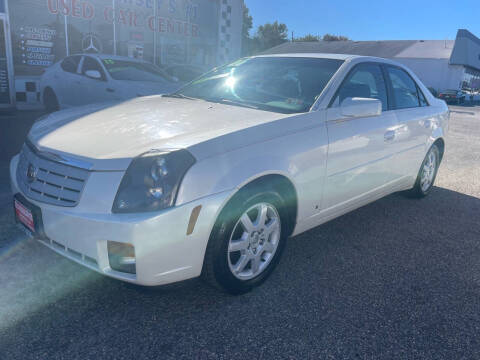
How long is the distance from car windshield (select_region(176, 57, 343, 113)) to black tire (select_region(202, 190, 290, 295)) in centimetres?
76

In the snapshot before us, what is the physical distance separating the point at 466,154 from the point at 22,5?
9523 mm

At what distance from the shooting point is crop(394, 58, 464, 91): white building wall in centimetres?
3381

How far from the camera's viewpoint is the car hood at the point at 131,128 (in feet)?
7.08

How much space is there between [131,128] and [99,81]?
483 centimetres

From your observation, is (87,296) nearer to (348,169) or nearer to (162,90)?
(348,169)

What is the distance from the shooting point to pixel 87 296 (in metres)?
2.37

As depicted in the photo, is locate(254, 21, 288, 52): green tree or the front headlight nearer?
the front headlight

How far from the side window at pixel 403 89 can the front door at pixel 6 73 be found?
8.36 metres

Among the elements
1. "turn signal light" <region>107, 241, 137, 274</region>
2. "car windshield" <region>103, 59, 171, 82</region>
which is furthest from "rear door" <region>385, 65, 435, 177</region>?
"car windshield" <region>103, 59, 171, 82</region>

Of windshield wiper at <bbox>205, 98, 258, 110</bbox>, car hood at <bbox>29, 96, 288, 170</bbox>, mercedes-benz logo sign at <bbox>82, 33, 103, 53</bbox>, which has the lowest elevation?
car hood at <bbox>29, 96, 288, 170</bbox>

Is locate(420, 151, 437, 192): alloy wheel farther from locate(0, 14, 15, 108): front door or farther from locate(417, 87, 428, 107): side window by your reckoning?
locate(0, 14, 15, 108): front door

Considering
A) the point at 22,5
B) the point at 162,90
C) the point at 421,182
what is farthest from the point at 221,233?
the point at 22,5

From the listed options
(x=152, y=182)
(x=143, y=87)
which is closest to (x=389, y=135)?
(x=152, y=182)

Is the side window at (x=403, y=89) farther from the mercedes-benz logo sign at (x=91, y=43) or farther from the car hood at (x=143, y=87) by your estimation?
the mercedes-benz logo sign at (x=91, y=43)
